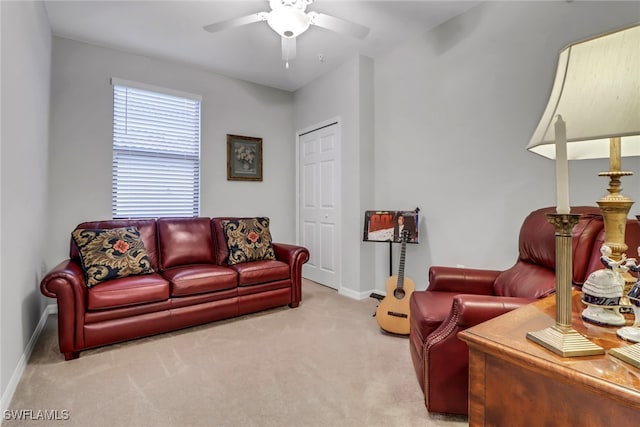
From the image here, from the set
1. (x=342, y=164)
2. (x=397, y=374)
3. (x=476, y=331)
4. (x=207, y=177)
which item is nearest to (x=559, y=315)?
(x=476, y=331)

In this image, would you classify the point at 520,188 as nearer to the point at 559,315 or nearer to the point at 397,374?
the point at 397,374

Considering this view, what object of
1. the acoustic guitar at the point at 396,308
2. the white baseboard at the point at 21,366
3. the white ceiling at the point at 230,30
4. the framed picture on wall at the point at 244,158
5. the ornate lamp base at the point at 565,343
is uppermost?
the white ceiling at the point at 230,30

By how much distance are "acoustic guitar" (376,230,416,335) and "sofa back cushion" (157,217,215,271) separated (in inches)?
72.1

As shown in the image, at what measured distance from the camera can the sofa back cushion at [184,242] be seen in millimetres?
3088

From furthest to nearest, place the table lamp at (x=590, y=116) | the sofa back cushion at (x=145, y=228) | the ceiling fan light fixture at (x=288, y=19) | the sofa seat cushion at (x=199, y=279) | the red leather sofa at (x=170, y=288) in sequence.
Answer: the sofa back cushion at (x=145, y=228)
the sofa seat cushion at (x=199, y=279)
the red leather sofa at (x=170, y=288)
the ceiling fan light fixture at (x=288, y=19)
the table lamp at (x=590, y=116)

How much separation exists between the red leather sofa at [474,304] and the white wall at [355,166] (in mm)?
1618

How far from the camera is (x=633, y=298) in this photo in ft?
2.87

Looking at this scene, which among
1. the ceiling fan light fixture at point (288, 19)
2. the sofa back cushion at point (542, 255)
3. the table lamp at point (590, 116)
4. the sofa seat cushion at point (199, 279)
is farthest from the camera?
the sofa seat cushion at point (199, 279)

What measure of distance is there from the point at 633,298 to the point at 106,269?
3.03 meters

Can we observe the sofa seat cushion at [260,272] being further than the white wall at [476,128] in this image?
Yes

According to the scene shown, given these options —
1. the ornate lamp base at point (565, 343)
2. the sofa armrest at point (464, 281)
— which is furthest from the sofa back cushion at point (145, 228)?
the ornate lamp base at point (565, 343)

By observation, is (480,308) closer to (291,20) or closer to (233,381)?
(233,381)

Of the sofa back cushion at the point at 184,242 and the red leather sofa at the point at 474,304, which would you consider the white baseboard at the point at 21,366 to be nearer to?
the sofa back cushion at the point at 184,242

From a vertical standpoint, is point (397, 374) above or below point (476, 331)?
below
